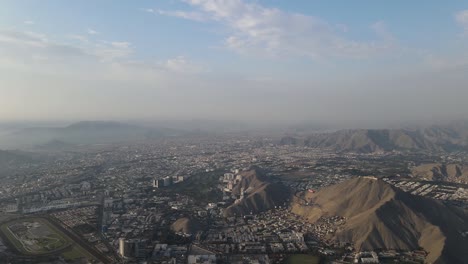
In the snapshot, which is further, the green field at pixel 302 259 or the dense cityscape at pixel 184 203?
the dense cityscape at pixel 184 203

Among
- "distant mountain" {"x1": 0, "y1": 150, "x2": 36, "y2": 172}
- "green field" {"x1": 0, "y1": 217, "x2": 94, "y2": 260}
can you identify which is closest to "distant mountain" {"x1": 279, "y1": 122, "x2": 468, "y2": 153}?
"distant mountain" {"x1": 0, "y1": 150, "x2": 36, "y2": 172}

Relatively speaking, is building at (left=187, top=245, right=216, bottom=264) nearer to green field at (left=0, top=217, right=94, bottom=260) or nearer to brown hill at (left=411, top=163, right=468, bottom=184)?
green field at (left=0, top=217, right=94, bottom=260)

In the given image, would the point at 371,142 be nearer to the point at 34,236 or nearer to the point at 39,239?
the point at 34,236

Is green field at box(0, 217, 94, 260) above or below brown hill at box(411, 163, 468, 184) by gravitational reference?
below

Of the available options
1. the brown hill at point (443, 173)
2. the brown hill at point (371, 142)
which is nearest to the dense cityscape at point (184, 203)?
the brown hill at point (443, 173)

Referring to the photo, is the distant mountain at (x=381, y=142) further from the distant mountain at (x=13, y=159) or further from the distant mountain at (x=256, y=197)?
the distant mountain at (x=13, y=159)

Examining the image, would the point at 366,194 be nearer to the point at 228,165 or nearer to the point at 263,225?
the point at 263,225
